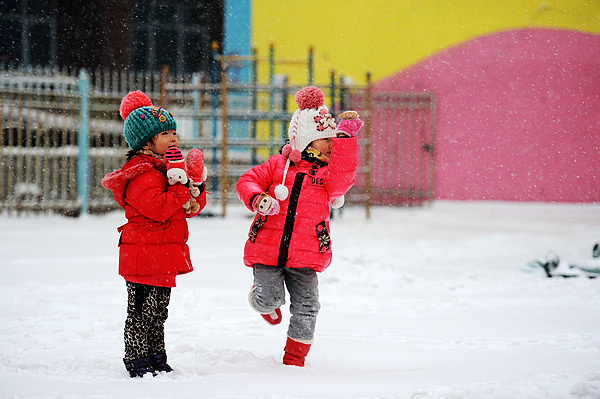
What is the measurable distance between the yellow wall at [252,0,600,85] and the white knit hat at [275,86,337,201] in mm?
8748

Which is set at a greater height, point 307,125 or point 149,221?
point 307,125

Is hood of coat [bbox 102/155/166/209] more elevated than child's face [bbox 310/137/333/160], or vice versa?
child's face [bbox 310/137/333/160]

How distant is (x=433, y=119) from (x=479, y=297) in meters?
6.44

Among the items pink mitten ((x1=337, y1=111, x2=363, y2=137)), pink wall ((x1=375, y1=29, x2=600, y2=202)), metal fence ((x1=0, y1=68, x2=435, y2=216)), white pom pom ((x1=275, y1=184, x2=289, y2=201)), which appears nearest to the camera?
white pom pom ((x1=275, y1=184, x2=289, y2=201))

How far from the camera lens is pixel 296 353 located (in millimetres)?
3312

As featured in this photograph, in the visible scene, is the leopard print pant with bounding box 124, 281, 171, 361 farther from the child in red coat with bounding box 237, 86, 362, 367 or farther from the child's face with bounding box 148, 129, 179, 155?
the child's face with bounding box 148, 129, 179, 155

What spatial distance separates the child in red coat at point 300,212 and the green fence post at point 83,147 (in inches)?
282

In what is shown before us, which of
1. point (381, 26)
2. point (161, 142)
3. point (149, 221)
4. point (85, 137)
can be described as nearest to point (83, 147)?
point (85, 137)

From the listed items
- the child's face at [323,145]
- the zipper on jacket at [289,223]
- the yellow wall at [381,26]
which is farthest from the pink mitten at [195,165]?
the yellow wall at [381,26]

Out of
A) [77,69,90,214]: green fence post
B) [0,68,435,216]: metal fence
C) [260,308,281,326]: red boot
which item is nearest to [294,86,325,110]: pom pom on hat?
[260,308,281,326]: red boot

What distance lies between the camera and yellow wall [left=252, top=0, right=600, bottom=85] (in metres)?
11.3

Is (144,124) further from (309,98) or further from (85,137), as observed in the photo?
(85,137)

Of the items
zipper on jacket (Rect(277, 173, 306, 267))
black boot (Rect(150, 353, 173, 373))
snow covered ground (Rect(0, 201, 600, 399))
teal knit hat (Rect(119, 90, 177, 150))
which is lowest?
snow covered ground (Rect(0, 201, 600, 399))

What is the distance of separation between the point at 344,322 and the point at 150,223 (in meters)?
2.00
